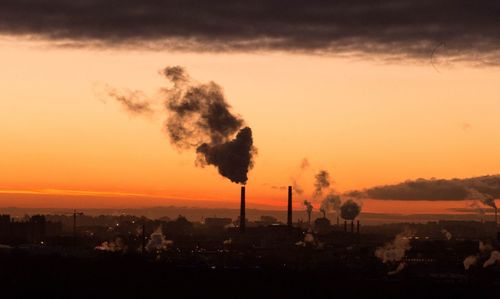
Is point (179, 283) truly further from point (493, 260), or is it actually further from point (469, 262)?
point (493, 260)

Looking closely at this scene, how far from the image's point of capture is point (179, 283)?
68000mm

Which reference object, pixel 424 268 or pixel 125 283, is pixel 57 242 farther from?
pixel 125 283

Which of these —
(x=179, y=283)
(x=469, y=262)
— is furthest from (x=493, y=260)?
(x=179, y=283)

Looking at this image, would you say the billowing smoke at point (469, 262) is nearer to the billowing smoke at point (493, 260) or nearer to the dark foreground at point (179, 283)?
the billowing smoke at point (493, 260)

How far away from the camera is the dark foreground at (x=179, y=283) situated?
61094 millimetres

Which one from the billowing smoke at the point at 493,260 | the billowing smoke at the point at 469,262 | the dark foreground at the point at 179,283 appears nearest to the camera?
the dark foreground at the point at 179,283

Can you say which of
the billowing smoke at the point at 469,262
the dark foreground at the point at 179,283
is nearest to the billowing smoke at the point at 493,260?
the billowing smoke at the point at 469,262

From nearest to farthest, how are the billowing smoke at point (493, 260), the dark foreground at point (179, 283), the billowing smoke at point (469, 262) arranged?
the dark foreground at point (179, 283), the billowing smoke at point (469, 262), the billowing smoke at point (493, 260)

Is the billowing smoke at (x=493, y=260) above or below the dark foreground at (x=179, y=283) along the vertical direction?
below

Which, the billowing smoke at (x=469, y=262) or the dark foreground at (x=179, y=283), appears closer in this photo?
the dark foreground at (x=179, y=283)

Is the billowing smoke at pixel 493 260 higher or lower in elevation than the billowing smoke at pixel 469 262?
higher

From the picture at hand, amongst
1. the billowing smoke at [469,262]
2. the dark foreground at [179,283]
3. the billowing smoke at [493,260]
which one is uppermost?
the dark foreground at [179,283]

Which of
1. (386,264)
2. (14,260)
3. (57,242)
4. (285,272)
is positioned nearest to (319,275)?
(285,272)

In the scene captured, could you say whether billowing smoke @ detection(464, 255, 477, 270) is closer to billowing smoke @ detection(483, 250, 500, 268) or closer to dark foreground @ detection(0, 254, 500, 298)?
billowing smoke @ detection(483, 250, 500, 268)
